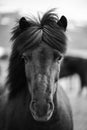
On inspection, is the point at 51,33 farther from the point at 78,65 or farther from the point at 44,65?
the point at 78,65

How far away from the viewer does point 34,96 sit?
2.28m

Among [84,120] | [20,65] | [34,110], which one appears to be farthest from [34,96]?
[84,120]

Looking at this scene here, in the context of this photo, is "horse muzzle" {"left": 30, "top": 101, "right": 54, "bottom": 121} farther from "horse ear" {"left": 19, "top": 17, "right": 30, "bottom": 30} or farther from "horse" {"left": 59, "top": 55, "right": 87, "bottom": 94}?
"horse" {"left": 59, "top": 55, "right": 87, "bottom": 94}

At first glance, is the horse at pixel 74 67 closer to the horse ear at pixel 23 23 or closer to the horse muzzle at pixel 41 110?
the horse ear at pixel 23 23

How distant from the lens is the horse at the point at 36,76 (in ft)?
7.50

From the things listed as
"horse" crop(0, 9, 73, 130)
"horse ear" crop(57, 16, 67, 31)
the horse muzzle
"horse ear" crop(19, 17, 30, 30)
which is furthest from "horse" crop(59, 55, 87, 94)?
the horse muzzle

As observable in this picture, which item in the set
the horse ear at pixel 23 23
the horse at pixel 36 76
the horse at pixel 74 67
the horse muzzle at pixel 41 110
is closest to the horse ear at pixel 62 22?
the horse at pixel 36 76

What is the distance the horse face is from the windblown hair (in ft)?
0.29

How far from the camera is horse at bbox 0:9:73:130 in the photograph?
229 centimetres

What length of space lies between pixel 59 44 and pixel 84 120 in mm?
4518

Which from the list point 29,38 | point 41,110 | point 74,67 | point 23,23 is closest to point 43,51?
point 29,38

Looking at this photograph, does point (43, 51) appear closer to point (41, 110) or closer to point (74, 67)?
point (41, 110)

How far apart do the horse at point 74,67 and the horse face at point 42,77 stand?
852cm

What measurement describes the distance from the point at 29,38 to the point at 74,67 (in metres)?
Answer: 8.85
